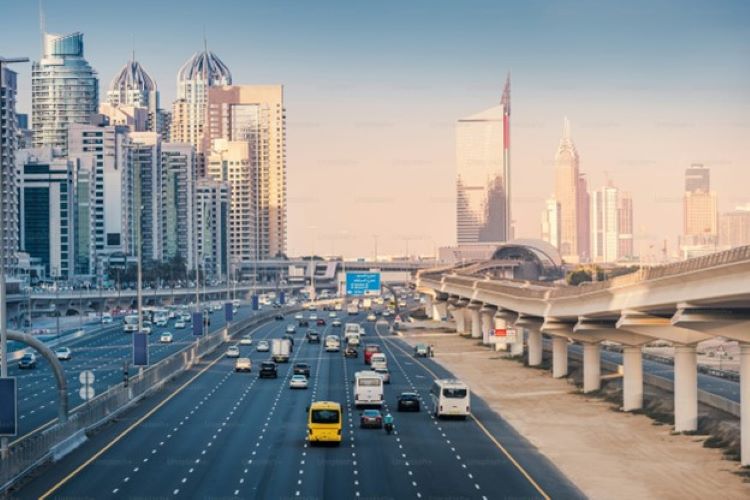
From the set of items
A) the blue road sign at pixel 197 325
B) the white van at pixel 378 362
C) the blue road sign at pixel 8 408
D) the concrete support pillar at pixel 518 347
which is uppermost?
the blue road sign at pixel 8 408

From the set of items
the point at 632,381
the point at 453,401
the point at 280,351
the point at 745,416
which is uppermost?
the point at 745,416

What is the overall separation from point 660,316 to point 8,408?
3888cm

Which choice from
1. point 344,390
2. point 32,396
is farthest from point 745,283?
point 32,396

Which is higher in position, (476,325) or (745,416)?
(745,416)

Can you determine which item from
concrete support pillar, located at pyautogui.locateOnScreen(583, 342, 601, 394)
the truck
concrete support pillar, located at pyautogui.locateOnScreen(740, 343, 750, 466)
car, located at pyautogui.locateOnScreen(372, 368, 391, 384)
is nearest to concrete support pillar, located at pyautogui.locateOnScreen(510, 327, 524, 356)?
the truck

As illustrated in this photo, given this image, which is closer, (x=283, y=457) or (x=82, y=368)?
(x=283, y=457)

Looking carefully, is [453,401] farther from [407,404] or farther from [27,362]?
[27,362]

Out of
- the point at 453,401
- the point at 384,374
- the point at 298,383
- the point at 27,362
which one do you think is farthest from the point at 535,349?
the point at 453,401

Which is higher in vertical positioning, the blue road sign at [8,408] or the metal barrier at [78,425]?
the blue road sign at [8,408]

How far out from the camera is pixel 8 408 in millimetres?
46125

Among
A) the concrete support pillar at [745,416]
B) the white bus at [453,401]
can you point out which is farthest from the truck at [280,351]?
the concrete support pillar at [745,416]

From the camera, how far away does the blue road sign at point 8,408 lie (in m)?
46.0

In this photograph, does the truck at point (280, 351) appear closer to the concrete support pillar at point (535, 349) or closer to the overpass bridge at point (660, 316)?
the overpass bridge at point (660, 316)

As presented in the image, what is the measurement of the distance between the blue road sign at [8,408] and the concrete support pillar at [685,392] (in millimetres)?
35753
